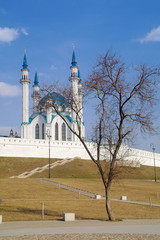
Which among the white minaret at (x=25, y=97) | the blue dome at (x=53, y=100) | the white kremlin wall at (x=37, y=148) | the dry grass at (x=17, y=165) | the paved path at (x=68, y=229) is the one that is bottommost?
the paved path at (x=68, y=229)

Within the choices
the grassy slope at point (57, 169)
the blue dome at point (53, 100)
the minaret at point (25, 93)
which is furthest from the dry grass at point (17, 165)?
the blue dome at point (53, 100)

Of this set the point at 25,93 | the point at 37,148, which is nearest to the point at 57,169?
the point at 37,148

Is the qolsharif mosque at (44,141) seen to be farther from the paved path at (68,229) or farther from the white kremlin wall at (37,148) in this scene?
the paved path at (68,229)

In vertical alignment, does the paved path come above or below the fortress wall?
below

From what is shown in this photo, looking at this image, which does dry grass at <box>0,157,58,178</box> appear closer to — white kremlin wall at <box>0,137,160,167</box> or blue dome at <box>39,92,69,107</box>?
white kremlin wall at <box>0,137,160,167</box>

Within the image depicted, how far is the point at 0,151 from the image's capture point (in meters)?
64.1

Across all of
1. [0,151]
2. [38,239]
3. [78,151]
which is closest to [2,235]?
[38,239]

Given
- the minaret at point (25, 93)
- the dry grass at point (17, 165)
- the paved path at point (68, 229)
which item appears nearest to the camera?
the paved path at point (68, 229)

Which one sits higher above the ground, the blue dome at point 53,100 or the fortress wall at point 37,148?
the blue dome at point 53,100

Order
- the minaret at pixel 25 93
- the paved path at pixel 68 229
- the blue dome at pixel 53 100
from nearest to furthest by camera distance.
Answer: the paved path at pixel 68 229, the blue dome at pixel 53 100, the minaret at pixel 25 93

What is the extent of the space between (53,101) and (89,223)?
22.3 ft

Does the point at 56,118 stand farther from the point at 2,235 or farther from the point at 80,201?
the point at 2,235

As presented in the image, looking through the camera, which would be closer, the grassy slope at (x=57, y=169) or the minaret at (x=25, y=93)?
the grassy slope at (x=57, y=169)

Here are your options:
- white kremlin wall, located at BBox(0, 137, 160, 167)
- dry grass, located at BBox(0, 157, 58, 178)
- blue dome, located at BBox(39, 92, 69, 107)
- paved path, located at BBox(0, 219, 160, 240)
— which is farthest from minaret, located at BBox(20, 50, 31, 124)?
paved path, located at BBox(0, 219, 160, 240)
